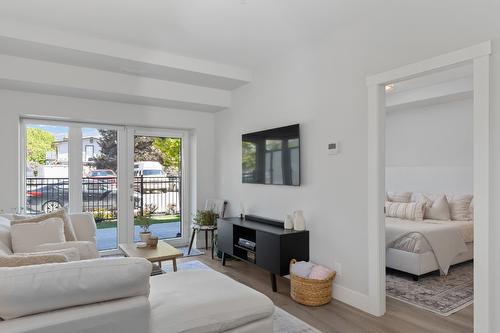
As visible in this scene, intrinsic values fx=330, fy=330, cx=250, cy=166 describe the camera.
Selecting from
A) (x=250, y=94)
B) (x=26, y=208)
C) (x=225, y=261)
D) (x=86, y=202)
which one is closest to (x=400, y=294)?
(x=225, y=261)

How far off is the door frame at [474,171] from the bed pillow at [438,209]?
2433mm

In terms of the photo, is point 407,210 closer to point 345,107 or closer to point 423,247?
point 423,247

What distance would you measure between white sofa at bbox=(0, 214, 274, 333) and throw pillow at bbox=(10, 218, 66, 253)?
1.62m

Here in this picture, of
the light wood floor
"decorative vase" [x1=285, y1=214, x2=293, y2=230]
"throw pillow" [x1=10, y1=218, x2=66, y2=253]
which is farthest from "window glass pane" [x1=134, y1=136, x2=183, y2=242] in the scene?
the light wood floor

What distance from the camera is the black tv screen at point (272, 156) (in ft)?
12.3

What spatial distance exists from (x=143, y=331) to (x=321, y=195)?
7.78 ft

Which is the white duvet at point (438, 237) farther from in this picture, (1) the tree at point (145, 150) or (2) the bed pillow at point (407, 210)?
(1) the tree at point (145, 150)

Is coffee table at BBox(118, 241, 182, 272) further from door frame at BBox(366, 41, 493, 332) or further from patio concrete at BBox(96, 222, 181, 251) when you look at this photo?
door frame at BBox(366, 41, 493, 332)

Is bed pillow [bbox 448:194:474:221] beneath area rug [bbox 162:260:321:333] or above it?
above

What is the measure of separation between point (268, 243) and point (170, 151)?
273 centimetres

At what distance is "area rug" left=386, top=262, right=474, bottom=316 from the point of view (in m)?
3.07

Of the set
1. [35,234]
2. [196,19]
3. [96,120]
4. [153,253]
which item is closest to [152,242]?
[153,253]

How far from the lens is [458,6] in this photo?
236 cm

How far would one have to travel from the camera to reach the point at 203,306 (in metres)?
1.77
